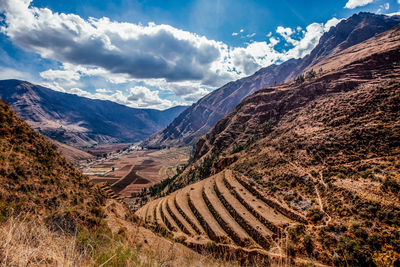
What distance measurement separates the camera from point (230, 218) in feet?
93.6

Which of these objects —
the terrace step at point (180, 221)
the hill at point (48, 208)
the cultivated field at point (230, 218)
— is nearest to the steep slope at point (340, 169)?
the cultivated field at point (230, 218)

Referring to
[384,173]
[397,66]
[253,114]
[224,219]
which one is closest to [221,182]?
[224,219]

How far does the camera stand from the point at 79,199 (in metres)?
17.5

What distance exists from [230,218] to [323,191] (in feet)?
49.1

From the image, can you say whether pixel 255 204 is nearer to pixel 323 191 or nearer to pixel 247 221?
pixel 247 221

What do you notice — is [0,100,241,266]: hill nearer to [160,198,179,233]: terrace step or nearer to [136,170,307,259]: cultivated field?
[136,170,307,259]: cultivated field

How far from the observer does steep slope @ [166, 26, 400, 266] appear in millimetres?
17411

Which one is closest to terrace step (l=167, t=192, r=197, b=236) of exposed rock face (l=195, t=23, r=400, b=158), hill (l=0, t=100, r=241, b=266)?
hill (l=0, t=100, r=241, b=266)

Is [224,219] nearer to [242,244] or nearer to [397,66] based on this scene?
[242,244]

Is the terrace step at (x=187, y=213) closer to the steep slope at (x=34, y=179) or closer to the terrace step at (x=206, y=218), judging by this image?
the terrace step at (x=206, y=218)

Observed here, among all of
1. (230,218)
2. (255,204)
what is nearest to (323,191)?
(255,204)

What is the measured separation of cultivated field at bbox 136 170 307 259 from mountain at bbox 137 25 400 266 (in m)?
0.16

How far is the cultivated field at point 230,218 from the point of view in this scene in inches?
896

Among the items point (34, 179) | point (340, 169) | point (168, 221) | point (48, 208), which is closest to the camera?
point (48, 208)
